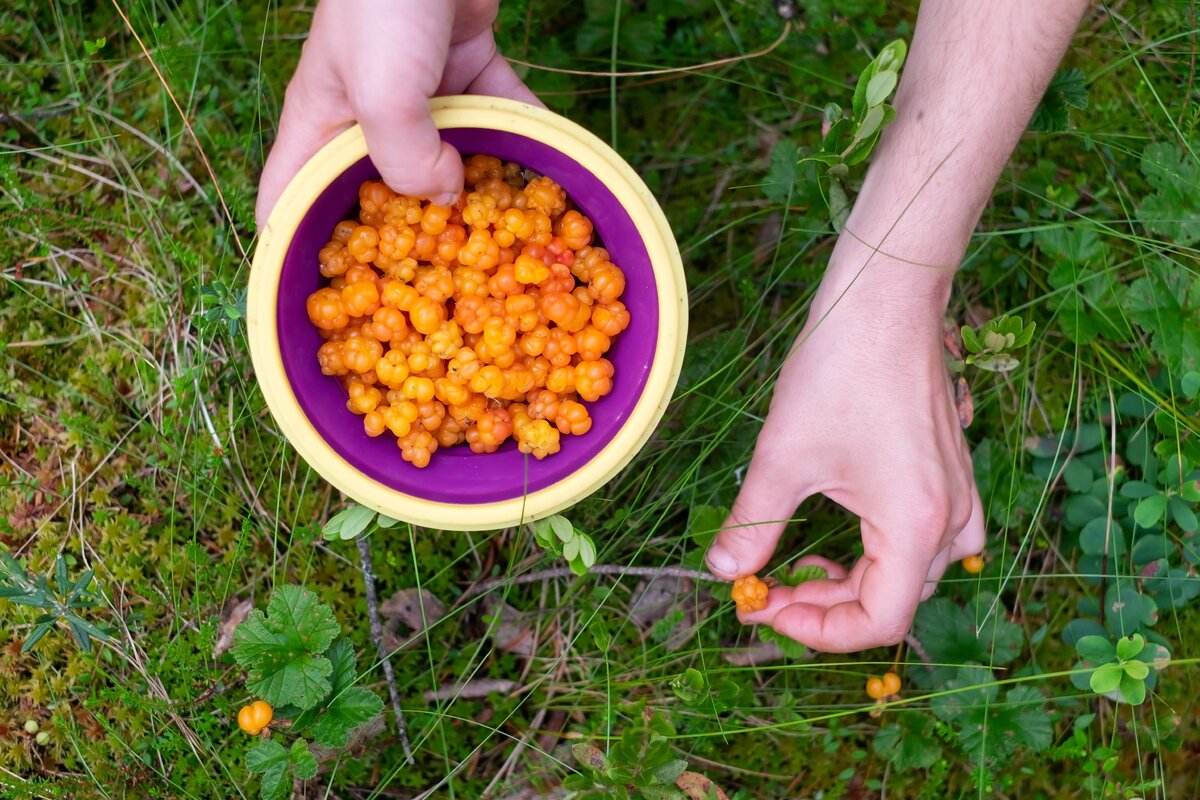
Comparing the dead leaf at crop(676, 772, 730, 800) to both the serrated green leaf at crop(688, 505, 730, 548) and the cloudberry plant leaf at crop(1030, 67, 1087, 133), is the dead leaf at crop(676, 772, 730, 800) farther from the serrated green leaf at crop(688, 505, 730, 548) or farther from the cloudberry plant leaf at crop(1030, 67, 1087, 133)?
the cloudberry plant leaf at crop(1030, 67, 1087, 133)

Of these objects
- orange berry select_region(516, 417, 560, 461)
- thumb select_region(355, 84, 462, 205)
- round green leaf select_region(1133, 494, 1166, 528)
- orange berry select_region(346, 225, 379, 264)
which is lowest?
round green leaf select_region(1133, 494, 1166, 528)

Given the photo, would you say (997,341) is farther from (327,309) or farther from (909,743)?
(327,309)

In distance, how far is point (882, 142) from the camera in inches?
85.9

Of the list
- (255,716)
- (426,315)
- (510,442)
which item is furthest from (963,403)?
(255,716)

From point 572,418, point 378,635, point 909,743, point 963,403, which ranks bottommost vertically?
point 909,743

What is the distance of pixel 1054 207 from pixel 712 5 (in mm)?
1184

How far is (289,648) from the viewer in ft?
6.91

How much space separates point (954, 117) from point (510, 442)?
1231 millimetres

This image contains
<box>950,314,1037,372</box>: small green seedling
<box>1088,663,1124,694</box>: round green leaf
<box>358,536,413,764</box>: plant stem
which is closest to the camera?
<box>950,314,1037,372</box>: small green seedling

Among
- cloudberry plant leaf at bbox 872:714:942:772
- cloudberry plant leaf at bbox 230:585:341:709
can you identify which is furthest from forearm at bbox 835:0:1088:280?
cloudberry plant leaf at bbox 230:585:341:709

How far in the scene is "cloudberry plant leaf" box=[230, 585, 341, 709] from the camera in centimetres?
207

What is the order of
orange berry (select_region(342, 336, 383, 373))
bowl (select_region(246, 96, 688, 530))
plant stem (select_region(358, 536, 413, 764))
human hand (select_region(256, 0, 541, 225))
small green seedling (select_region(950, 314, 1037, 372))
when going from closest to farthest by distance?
1. human hand (select_region(256, 0, 541, 225))
2. bowl (select_region(246, 96, 688, 530))
3. orange berry (select_region(342, 336, 383, 373))
4. small green seedling (select_region(950, 314, 1037, 372))
5. plant stem (select_region(358, 536, 413, 764))

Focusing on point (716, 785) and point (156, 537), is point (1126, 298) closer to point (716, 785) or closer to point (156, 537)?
point (716, 785)

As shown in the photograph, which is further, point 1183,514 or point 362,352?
point 1183,514
